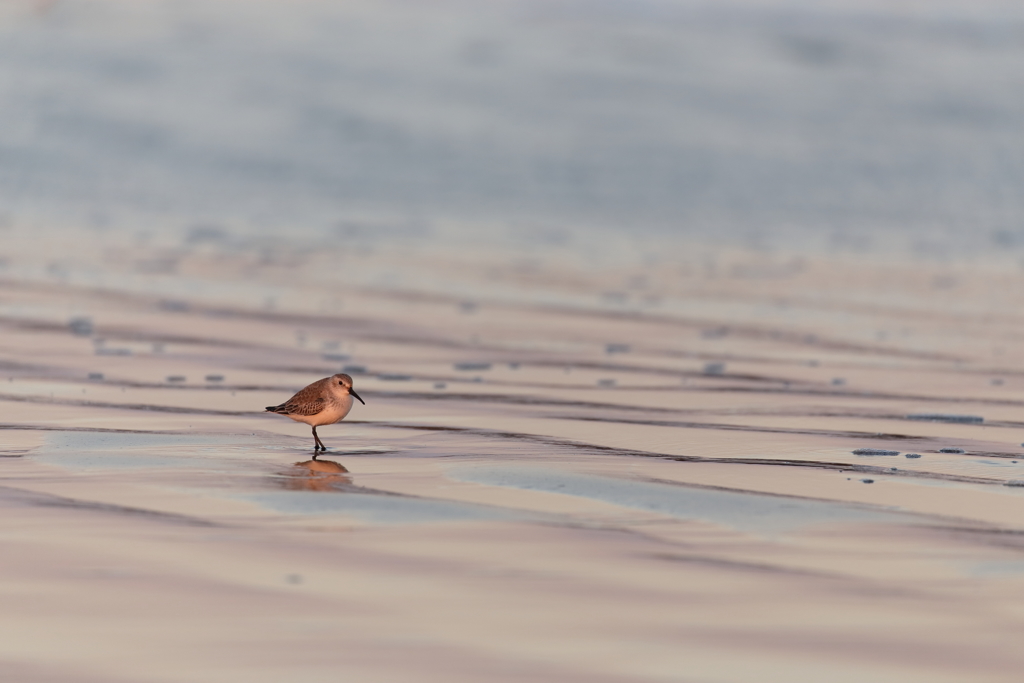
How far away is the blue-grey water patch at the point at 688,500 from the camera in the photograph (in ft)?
18.9

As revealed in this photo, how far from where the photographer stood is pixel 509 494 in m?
6.17

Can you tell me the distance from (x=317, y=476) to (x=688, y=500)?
1619mm

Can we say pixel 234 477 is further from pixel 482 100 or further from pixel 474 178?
pixel 482 100

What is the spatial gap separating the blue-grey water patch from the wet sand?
0.07 feet

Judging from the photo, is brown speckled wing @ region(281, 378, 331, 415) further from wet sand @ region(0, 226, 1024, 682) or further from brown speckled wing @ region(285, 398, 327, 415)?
wet sand @ region(0, 226, 1024, 682)

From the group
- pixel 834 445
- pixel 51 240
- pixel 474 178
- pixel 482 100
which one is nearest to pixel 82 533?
pixel 834 445

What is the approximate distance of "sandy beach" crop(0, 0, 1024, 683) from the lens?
→ 4.34m

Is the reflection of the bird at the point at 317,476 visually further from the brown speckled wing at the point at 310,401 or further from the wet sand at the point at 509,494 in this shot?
the brown speckled wing at the point at 310,401

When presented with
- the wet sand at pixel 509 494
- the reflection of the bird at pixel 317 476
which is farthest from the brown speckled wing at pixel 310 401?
the reflection of the bird at pixel 317 476

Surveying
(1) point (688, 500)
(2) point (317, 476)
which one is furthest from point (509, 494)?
(2) point (317, 476)

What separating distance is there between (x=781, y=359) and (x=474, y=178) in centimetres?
1373

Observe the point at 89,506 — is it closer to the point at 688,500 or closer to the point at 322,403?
the point at 322,403

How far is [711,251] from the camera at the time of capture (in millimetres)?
18312

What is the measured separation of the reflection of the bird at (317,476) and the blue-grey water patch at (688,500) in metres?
0.49
